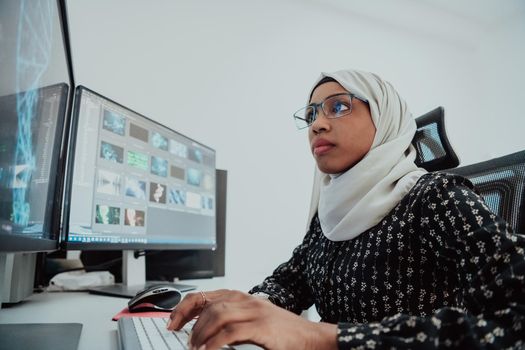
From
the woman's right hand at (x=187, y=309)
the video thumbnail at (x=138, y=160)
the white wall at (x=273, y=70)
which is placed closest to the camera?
the woman's right hand at (x=187, y=309)

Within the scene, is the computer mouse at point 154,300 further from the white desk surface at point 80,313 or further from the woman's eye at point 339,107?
the woman's eye at point 339,107

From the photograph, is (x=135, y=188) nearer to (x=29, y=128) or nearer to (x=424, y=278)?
(x=29, y=128)

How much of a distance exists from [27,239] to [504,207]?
94cm

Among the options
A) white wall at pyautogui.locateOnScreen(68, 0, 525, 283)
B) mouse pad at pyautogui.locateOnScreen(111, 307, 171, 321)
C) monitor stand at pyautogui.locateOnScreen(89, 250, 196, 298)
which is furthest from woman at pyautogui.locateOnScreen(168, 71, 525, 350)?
white wall at pyautogui.locateOnScreen(68, 0, 525, 283)

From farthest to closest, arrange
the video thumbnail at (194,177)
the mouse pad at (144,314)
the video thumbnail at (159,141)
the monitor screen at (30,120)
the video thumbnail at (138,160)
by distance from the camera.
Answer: the video thumbnail at (194,177) < the video thumbnail at (159,141) < the video thumbnail at (138,160) < the mouse pad at (144,314) < the monitor screen at (30,120)

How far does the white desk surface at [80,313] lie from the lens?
1.87 feet

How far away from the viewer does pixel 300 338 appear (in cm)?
41

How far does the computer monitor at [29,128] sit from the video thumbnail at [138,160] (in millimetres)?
260

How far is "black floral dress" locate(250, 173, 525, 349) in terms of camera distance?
1.30 feet

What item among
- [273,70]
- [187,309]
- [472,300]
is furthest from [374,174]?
[273,70]

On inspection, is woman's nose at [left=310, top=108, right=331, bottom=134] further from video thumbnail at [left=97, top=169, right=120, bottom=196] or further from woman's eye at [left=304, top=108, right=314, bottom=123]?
video thumbnail at [left=97, top=169, right=120, bottom=196]

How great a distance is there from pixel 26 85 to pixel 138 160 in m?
0.68

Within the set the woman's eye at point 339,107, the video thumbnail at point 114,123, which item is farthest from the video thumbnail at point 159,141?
the woman's eye at point 339,107

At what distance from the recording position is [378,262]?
723mm
